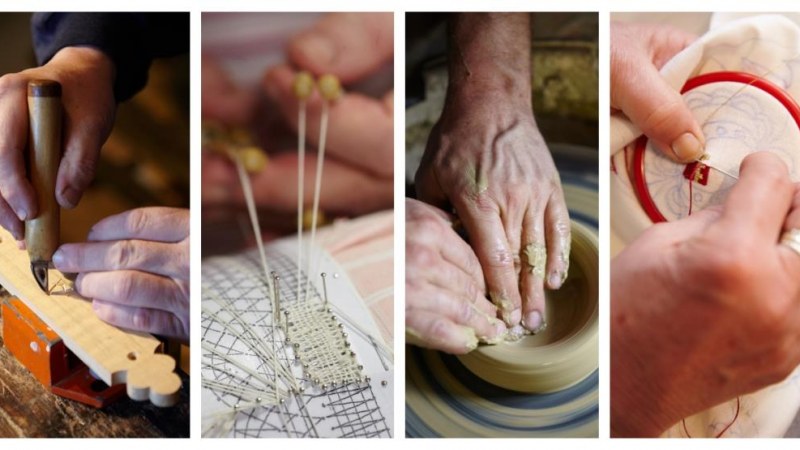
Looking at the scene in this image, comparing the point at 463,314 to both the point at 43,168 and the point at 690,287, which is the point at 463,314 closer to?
the point at 690,287

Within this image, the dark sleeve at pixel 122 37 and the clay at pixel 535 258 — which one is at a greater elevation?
the dark sleeve at pixel 122 37

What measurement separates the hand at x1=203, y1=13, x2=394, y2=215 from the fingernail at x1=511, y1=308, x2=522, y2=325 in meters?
0.31

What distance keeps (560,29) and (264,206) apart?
0.65m

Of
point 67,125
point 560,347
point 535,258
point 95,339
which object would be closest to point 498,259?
point 535,258

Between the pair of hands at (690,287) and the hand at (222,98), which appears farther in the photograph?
the hand at (222,98)

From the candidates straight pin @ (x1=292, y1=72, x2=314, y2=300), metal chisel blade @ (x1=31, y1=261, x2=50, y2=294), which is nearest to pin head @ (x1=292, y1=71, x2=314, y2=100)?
straight pin @ (x1=292, y1=72, x2=314, y2=300)

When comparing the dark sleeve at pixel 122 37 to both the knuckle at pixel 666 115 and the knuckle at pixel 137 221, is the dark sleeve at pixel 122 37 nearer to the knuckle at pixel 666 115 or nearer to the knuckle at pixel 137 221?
the knuckle at pixel 137 221

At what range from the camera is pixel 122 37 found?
143 cm

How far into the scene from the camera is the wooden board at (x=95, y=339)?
1229mm

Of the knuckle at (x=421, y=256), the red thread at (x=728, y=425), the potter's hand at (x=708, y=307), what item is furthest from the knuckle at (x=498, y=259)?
the red thread at (x=728, y=425)

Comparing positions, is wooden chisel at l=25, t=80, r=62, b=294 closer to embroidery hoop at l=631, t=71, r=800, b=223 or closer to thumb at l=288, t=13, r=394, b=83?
thumb at l=288, t=13, r=394, b=83

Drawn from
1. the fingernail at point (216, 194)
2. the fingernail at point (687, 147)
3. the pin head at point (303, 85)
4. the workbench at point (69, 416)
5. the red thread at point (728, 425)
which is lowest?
the red thread at point (728, 425)
